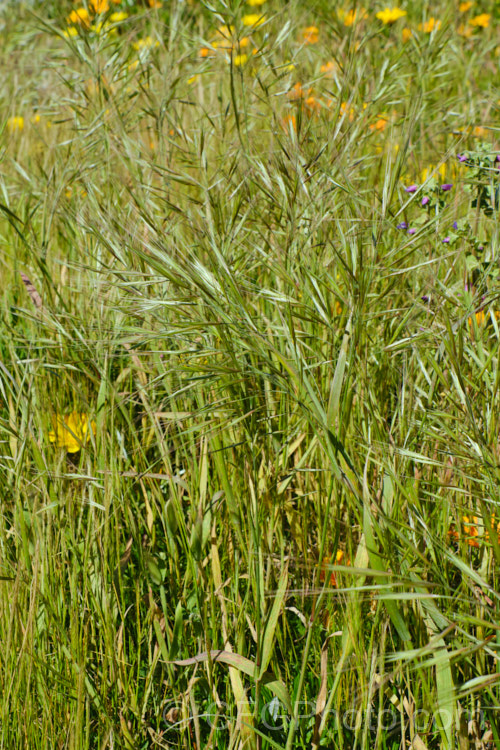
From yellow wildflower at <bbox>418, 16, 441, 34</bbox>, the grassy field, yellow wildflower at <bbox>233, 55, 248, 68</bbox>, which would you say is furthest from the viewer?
yellow wildflower at <bbox>418, 16, 441, 34</bbox>

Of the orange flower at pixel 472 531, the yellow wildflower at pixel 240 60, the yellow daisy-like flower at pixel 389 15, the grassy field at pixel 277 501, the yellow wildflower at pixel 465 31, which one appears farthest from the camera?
the yellow wildflower at pixel 465 31

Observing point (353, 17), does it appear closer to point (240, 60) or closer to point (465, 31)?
point (240, 60)

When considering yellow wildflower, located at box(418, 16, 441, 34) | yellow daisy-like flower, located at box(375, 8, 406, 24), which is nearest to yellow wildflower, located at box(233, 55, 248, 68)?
yellow wildflower, located at box(418, 16, 441, 34)

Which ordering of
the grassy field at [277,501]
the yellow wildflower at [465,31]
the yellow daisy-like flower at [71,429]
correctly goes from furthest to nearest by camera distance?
the yellow wildflower at [465,31]
the yellow daisy-like flower at [71,429]
the grassy field at [277,501]

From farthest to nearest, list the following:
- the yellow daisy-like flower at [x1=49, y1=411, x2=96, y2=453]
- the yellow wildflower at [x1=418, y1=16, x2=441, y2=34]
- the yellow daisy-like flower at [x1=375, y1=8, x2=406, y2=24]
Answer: the yellow daisy-like flower at [x1=375, y1=8, x2=406, y2=24], the yellow wildflower at [x1=418, y1=16, x2=441, y2=34], the yellow daisy-like flower at [x1=49, y1=411, x2=96, y2=453]

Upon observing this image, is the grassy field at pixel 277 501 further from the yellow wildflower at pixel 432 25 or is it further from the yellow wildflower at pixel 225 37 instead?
the yellow wildflower at pixel 432 25

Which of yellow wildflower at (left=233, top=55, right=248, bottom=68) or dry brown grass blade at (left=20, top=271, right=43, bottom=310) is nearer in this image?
yellow wildflower at (left=233, top=55, right=248, bottom=68)

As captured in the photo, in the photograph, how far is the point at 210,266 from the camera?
899 millimetres

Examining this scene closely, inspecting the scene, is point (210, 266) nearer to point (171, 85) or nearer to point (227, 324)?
point (227, 324)

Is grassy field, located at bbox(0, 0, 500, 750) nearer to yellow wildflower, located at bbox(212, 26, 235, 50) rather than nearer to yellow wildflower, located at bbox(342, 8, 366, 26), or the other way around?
yellow wildflower, located at bbox(212, 26, 235, 50)

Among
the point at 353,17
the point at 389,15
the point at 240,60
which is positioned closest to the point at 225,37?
the point at 353,17

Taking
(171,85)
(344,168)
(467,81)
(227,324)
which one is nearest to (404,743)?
(227,324)

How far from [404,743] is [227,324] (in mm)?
582

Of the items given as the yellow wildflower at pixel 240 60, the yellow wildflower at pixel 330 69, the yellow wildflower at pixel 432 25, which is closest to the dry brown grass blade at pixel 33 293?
the yellow wildflower at pixel 240 60
